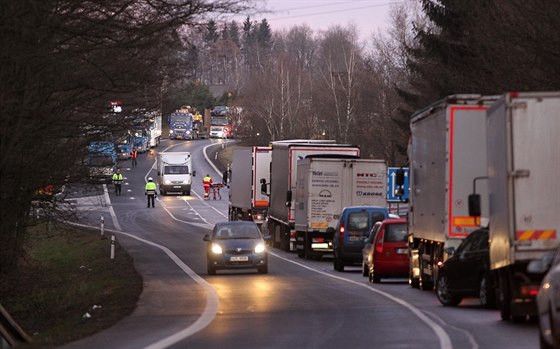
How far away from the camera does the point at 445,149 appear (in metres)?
26.0

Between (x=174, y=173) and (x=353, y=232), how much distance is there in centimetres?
5657

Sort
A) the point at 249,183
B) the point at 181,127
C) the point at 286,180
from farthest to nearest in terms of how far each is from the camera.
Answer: the point at 181,127, the point at 249,183, the point at 286,180

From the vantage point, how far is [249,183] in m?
62.0

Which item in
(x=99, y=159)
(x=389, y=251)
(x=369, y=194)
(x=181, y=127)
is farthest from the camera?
(x=181, y=127)

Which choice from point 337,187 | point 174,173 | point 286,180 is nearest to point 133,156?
point 174,173

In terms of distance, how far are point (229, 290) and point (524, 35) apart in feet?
39.2

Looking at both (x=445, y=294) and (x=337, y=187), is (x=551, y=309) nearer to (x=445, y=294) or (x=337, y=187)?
(x=445, y=294)

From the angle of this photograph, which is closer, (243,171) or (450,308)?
(450,308)

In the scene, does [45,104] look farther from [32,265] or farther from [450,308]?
[32,265]

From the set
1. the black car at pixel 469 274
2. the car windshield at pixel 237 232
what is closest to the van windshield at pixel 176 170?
the car windshield at pixel 237 232

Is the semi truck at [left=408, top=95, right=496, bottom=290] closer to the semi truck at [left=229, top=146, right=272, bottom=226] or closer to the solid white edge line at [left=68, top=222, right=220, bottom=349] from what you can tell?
the solid white edge line at [left=68, top=222, right=220, bottom=349]

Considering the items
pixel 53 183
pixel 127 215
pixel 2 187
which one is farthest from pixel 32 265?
pixel 127 215

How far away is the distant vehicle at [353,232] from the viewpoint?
39.4 meters

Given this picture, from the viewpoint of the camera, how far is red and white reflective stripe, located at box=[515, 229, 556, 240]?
62.6 feet
